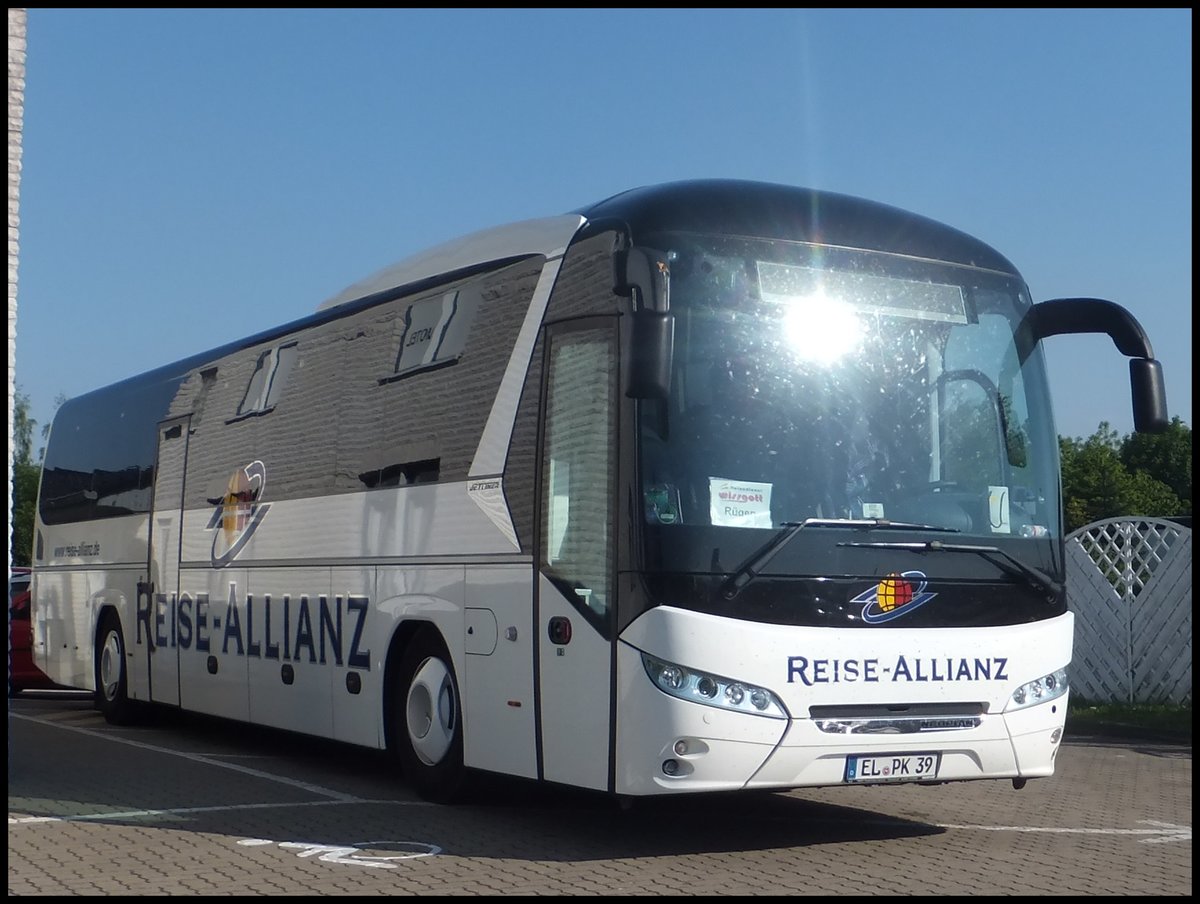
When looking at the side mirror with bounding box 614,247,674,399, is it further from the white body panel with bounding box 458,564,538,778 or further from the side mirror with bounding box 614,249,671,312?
the white body panel with bounding box 458,564,538,778

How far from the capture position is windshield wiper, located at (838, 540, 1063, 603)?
874 centimetres

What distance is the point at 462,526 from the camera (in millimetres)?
10234

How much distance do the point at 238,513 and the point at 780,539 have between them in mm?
6924

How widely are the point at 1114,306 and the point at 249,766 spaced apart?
303 inches

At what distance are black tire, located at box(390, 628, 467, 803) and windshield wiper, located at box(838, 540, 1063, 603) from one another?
Answer: 3034 mm

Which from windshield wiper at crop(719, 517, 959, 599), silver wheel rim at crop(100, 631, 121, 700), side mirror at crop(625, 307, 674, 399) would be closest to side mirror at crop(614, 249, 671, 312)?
side mirror at crop(625, 307, 674, 399)

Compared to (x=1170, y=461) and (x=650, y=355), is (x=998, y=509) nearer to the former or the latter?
(x=650, y=355)

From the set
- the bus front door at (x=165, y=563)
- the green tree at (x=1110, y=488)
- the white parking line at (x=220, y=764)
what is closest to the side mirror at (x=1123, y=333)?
the white parking line at (x=220, y=764)

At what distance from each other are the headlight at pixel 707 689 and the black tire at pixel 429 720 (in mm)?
2252

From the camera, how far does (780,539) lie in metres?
8.44

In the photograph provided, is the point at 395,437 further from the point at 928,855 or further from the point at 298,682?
the point at 928,855

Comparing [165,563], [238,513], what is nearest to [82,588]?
Answer: [165,563]

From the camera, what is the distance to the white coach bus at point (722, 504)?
8344mm

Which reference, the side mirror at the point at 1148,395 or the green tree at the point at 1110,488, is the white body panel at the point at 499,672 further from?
the green tree at the point at 1110,488
